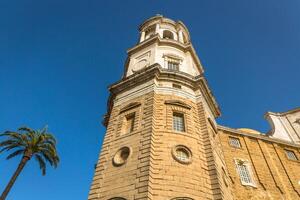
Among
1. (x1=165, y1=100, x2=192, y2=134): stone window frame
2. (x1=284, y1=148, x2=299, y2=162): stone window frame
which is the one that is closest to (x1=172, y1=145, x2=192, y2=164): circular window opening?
(x1=165, y1=100, x2=192, y2=134): stone window frame

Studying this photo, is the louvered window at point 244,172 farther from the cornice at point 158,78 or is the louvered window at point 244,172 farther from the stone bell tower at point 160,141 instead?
the cornice at point 158,78

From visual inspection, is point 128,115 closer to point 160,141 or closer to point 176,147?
point 160,141

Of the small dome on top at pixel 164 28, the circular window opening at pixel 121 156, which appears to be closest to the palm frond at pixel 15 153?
the circular window opening at pixel 121 156

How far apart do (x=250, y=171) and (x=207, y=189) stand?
11167 mm

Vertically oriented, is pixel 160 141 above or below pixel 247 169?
below

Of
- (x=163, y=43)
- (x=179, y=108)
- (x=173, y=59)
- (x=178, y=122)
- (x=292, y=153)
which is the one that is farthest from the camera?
(x=292, y=153)

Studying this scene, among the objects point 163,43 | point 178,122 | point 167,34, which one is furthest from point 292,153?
point 167,34

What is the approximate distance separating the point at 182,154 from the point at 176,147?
587 millimetres

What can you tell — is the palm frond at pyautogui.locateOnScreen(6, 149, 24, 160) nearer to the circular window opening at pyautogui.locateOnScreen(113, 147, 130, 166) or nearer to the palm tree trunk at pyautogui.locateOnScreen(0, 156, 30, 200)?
the palm tree trunk at pyautogui.locateOnScreen(0, 156, 30, 200)

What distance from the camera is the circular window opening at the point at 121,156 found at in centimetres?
1597

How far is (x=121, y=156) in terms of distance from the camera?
16.6 meters

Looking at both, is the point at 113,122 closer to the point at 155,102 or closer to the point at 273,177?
the point at 155,102

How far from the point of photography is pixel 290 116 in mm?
36250

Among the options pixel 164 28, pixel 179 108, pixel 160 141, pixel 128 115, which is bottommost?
pixel 160 141
